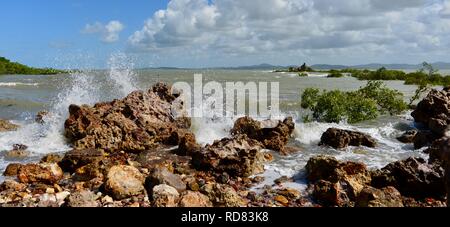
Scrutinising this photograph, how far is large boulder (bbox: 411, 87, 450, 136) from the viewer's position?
52.4 feet

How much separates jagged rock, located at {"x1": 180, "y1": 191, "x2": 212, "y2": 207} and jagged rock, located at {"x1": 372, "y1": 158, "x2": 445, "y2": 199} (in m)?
3.74

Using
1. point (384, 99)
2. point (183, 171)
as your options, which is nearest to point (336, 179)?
point (183, 171)

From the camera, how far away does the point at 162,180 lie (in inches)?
346

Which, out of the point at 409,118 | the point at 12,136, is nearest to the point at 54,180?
the point at 12,136

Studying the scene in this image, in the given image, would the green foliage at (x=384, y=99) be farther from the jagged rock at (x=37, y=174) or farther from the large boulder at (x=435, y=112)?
the jagged rock at (x=37, y=174)

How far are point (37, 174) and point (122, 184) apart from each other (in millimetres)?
2302

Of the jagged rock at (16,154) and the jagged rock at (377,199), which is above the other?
the jagged rock at (377,199)

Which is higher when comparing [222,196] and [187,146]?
[187,146]

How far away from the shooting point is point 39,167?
1003 cm

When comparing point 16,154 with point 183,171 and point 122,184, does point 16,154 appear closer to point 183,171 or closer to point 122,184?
point 183,171

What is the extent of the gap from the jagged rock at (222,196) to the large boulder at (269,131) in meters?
5.15

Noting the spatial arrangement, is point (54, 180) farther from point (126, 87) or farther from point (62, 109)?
point (126, 87)

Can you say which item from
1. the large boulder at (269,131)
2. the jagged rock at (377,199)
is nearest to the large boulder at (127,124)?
the large boulder at (269,131)

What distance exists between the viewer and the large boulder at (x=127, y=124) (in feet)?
43.0
